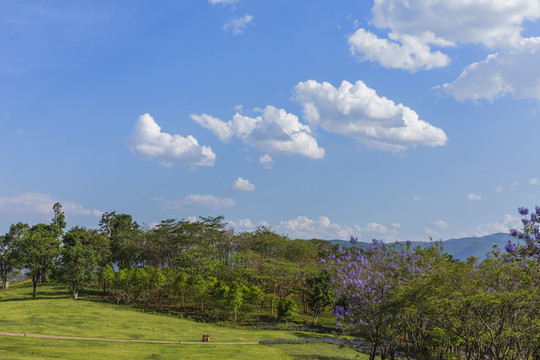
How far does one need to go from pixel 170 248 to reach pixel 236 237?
689 inches

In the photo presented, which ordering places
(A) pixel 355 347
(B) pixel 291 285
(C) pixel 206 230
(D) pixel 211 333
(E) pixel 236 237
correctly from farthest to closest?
(E) pixel 236 237
(C) pixel 206 230
(B) pixel 291 285
(D) pixel 211 333
(A) pixel 355 347

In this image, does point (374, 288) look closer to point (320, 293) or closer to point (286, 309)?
point (286, 309)

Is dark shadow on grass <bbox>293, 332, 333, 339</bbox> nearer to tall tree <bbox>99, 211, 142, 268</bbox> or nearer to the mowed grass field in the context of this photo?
the mowed grass field

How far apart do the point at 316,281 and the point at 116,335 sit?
36257 millimetres

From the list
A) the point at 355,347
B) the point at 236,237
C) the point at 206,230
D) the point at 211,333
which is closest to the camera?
the point at 355,347

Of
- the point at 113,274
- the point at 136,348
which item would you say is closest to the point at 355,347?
the point at 136,348

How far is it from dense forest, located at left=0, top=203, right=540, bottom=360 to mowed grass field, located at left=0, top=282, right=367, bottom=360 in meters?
6.17

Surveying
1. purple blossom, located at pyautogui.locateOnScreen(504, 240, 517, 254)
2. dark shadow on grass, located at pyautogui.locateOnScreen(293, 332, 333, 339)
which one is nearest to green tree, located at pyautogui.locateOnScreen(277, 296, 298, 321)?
dark shadow on grass, located at pyautogui.locateOnScreen(293, 332, 333, 339)

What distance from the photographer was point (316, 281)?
66812 millimetres

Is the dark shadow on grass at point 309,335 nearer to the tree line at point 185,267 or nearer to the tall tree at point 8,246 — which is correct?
the tree line at point 185,267

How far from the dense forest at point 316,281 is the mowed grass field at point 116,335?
6175mm

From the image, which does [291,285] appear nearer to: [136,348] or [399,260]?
[136,348]

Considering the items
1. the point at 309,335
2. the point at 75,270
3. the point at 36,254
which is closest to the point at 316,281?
the point at 309,335

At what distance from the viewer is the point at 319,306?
6562 cm
